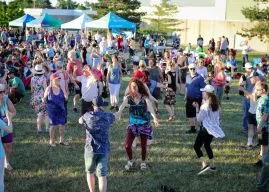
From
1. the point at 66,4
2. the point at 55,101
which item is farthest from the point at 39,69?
the point at 66,4

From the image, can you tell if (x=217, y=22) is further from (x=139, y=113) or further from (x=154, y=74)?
(x=139, y=113)

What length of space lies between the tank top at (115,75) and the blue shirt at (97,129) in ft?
21.0

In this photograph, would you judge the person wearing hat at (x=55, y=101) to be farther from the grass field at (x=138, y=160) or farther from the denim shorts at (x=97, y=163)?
the denim shorts at (x=97, y=163)

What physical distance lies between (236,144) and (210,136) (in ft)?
8.72

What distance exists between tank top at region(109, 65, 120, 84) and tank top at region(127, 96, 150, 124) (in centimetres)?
502

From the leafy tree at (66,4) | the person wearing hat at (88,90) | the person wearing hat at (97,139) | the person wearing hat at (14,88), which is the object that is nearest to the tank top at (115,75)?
the person wearing hat at (88,90)

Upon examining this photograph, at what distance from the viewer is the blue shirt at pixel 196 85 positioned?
32.8 feet

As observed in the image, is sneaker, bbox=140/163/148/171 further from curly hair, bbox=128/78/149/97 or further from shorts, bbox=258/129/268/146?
shorts, bbox=258/129/268/146

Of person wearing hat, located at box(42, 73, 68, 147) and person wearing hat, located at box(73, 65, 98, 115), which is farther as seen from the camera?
person wearing hat, located at box(73, 65, 98, 115)

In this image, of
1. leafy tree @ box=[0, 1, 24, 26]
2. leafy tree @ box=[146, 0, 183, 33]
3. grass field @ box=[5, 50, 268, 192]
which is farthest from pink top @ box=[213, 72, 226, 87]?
leafy tree @ box=[0, 1, 24, 26]

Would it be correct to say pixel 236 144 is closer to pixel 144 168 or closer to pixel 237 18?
pixel 144 168

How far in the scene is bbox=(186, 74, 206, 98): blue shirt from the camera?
10008mm

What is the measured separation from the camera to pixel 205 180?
7496 millimetres

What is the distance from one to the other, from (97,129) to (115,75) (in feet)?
21.3
